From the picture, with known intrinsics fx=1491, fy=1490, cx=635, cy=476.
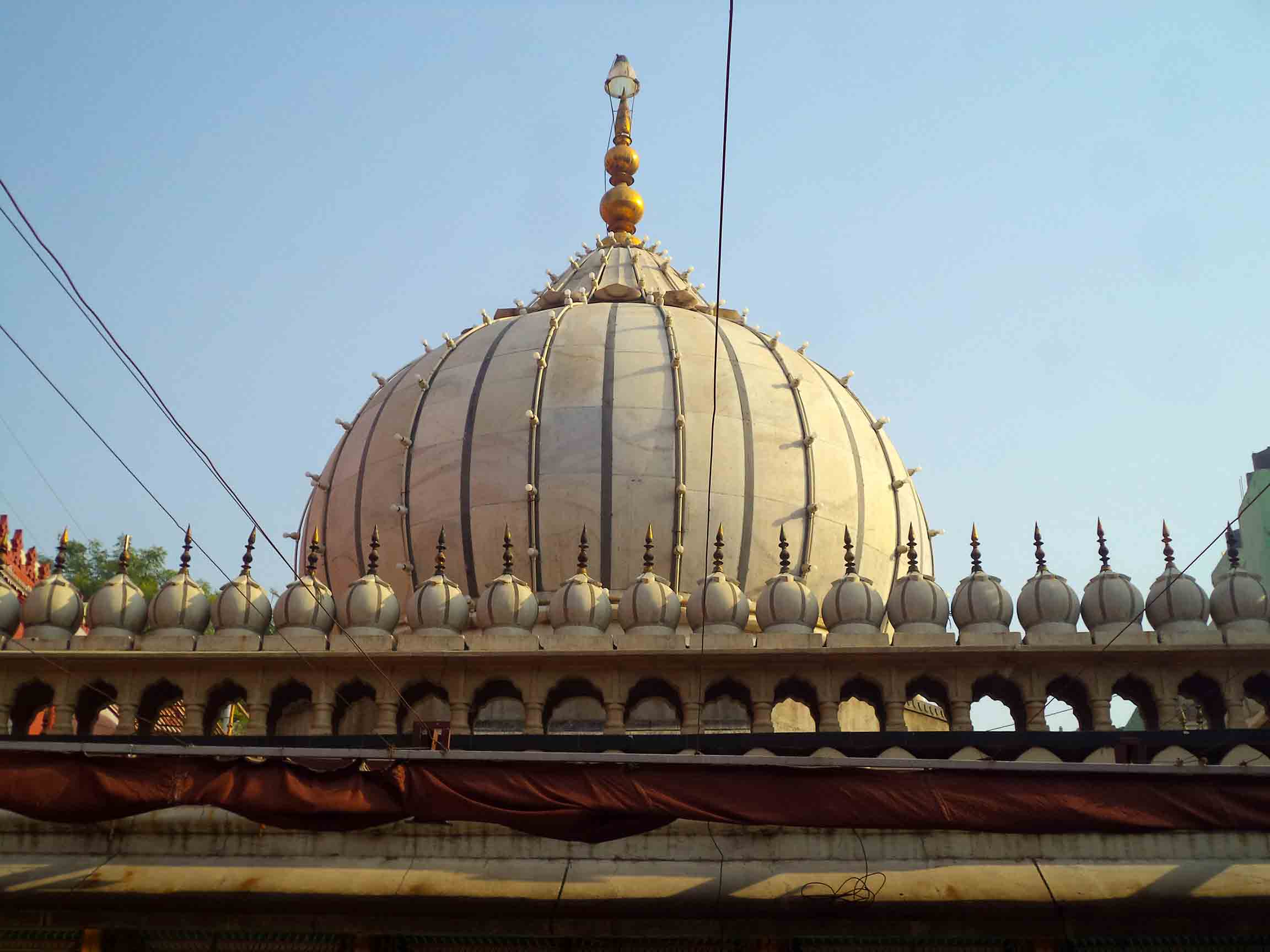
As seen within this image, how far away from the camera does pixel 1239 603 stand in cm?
1428

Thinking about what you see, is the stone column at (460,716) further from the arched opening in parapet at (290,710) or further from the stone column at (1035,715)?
the stone column at (1035,715)

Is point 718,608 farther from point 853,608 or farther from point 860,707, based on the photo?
point 860,707

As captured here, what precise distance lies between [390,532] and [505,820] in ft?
32.3

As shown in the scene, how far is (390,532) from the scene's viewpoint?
705 inches

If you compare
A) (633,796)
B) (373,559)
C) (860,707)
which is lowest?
(633,796)

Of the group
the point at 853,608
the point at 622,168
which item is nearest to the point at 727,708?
the point at 853,608

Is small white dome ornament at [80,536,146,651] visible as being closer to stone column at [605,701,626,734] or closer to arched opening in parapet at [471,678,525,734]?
arched opening in parapet at [471,678,525,734]

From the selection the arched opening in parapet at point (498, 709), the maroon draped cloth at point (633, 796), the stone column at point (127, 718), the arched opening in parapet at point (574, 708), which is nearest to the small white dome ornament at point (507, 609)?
the arched opening in parapet at point (498, 709)

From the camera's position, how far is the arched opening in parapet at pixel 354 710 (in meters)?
14.7

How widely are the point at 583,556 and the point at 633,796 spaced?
7386 mm

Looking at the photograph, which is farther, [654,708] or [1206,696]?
[654,708]

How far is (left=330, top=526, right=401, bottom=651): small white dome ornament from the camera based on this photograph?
14.7 metres

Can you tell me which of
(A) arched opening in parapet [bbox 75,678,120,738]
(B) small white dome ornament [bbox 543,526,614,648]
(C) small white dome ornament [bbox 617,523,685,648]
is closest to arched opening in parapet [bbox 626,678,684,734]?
(C) small white dome ornament [bbox 617,523,685,648]

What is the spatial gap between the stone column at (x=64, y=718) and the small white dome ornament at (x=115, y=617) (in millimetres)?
616
